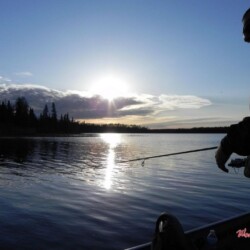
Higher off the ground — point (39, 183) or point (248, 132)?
point (248, 132)

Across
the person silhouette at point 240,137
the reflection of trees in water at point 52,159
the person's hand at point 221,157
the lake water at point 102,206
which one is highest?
the person silhouette at point 240,137

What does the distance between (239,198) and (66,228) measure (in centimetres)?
1193

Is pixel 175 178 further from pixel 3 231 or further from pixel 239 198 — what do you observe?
pixel 3 231

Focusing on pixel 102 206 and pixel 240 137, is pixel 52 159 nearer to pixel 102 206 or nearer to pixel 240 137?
pixel 102 206

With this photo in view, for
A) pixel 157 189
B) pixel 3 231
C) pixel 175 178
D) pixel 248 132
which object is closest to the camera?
pixel 248 132

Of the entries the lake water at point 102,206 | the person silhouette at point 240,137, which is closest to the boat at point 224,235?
the person silhouette at point 240,137

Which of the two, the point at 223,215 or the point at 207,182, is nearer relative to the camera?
the point at 223,215

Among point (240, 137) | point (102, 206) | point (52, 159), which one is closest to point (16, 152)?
point (52, 159)

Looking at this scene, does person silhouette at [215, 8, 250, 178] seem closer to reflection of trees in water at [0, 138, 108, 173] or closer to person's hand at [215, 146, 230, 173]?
person's hand at [215, 146, 230, 173]

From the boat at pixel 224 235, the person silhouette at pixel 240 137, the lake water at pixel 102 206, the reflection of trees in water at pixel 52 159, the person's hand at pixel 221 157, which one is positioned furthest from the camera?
the reflection of trees in water at pixel 52 159

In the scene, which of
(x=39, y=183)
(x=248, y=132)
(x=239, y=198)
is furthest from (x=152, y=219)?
(x=248, y=132)

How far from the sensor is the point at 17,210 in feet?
55.9

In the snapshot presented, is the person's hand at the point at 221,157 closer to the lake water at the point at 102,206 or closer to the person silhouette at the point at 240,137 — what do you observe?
the person silhouette at the point at 240,137

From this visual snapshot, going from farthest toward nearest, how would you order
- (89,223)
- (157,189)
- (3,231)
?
(157,189) < (89,223) < (3,231)
